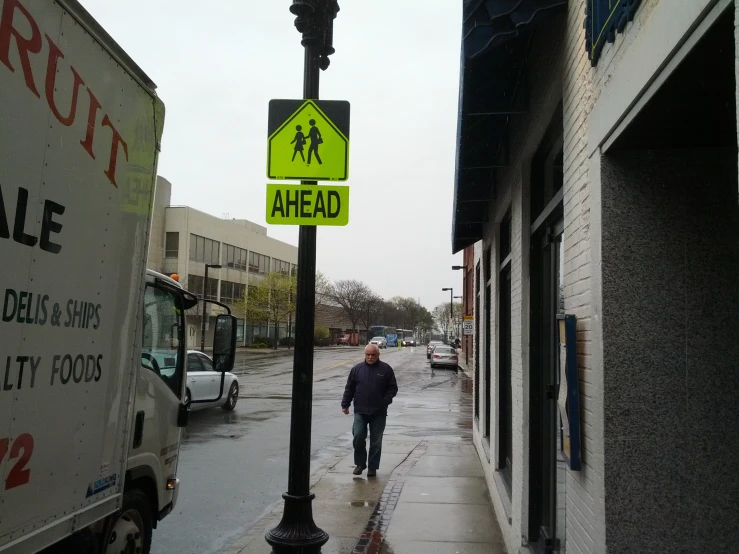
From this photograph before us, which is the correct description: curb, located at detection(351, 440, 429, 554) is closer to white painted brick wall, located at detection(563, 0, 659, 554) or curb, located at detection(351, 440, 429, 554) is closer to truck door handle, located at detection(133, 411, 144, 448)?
truck door handle, located at detection(133, 411, 144, 448)

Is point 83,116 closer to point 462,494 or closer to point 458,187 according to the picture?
point 458,187

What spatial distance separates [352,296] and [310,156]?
10986 centimetres

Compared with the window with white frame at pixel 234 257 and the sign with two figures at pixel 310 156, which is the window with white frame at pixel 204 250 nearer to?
the window with white frame at pixel 234 257

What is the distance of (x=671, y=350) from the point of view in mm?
2910

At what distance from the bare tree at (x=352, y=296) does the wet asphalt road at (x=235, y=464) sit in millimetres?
92999

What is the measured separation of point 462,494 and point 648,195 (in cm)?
588

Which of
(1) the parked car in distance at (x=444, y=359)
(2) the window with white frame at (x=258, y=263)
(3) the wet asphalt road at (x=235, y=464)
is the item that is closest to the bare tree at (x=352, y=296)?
(2) the window with white frame at (x=258, y=263)

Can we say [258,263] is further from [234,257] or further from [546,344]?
[546,344]

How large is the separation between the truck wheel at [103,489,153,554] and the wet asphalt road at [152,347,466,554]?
162 centimetres

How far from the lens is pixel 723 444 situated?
111 inches

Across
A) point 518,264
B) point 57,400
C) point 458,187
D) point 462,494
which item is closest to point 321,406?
point 462,494

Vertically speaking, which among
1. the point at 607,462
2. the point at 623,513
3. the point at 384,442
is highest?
the point at 607,462

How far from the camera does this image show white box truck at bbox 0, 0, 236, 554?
2.46m

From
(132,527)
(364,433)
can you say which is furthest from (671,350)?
(364,433)
